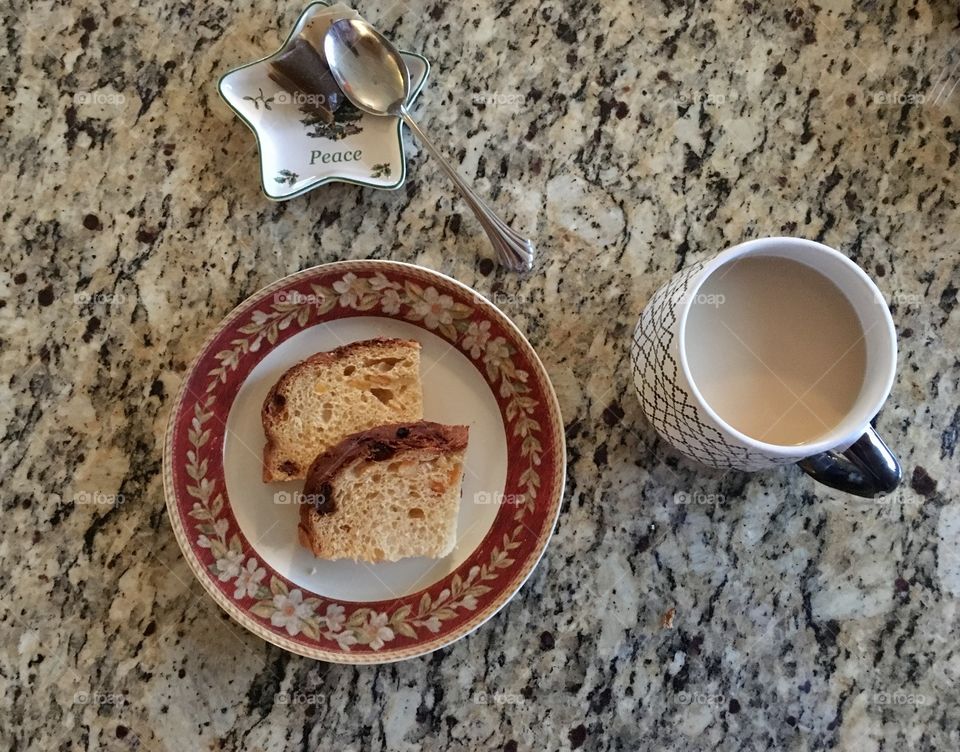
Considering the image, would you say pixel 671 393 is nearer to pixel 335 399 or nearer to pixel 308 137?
pixel 335 399

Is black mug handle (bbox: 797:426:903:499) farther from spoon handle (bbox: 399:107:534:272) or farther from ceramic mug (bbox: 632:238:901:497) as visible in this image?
spoon handle (bbox: 399:107:534:272)

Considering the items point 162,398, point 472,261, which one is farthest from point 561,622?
point 162,398

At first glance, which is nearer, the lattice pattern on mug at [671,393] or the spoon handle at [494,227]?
the lattice pattern on mug at [671,393]

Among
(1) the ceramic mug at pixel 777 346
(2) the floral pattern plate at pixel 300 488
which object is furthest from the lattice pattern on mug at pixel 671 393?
(2) the floral pattern plate at pixel 300 488

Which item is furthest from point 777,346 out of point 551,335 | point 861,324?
point 551,335

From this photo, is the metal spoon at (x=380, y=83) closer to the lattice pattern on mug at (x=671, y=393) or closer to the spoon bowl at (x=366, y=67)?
the spoon bowl at (x=366, y=67)

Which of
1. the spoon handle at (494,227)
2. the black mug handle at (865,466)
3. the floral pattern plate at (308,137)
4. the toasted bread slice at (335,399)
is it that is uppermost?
the floral pattern plate at (308,137)

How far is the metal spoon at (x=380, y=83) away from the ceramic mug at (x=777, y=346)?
0.75ft

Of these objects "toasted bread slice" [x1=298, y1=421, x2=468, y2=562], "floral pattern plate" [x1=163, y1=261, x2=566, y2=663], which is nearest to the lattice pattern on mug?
"floral pattern plate" [x1=163, y1=261, x2=566, y2=663]

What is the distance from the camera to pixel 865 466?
0.90m

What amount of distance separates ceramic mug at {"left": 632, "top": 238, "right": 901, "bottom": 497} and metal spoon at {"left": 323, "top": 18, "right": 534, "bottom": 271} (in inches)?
9.0

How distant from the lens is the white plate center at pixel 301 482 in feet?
3.37

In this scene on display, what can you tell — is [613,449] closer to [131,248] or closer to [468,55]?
[468,55]

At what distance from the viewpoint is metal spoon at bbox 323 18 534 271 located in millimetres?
1034
